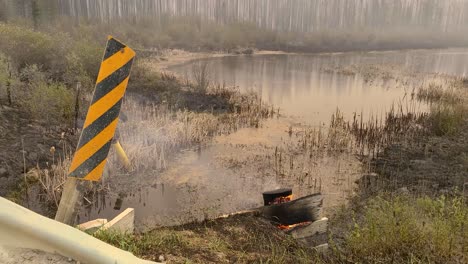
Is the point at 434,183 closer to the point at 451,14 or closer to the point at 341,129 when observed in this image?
the point at 341,129

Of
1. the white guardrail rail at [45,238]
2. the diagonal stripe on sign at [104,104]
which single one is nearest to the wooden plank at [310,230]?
the diagonal stripe on sign at [104,104]

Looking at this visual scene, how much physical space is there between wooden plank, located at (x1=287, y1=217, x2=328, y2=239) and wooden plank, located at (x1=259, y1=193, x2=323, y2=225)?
11cm

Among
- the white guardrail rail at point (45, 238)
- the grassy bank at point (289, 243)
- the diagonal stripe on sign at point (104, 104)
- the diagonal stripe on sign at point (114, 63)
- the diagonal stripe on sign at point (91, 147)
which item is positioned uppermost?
the diagonal stripe on sign at point (114, 63)

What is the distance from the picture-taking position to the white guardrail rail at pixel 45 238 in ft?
6.25

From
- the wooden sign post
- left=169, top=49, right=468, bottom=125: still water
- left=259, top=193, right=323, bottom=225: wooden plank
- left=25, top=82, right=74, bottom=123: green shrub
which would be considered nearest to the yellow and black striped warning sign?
the wooden sign post

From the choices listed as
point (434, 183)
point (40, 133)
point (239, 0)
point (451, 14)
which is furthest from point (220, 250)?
point (451, 14)

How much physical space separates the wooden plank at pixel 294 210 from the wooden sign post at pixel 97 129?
283 centimetres

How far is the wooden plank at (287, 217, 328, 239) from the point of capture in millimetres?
5031

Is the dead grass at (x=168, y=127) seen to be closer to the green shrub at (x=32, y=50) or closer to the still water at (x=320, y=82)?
the still water at (x=320, y=82)

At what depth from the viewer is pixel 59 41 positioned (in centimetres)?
1520

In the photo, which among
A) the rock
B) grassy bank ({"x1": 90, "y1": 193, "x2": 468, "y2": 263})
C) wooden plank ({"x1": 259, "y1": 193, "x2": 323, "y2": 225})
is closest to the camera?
grassy bank ({"x1": 90, "y1": 193, "x2": 468, "y2": 263})

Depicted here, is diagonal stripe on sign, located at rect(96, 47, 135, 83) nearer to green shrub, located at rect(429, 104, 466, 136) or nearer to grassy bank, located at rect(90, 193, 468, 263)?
grassy bank, located at rect(90, 193, 468, 263)

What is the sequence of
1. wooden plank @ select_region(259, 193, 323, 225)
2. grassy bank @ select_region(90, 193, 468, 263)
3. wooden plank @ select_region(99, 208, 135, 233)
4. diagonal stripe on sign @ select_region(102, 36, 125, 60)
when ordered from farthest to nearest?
wooden plank @ select_region(259, 193, 323, 225)
wooden plank @ select_region(99, 208, 135, 233)
grassy bank @ select_region(90, 193, 468, 263)
diagonal stripe on sign @ select_region(102, 36, 125, 60)

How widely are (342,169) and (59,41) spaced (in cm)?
1237
